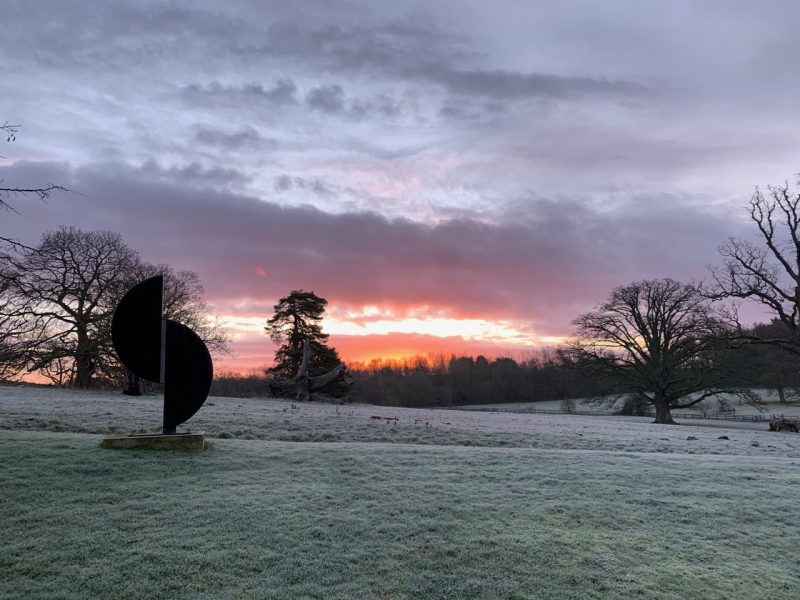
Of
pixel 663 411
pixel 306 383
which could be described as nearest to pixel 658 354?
pixel 663 411

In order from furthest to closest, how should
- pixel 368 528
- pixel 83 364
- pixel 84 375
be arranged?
pixel 84 375 < pixel 83 364 < pixel 368 528

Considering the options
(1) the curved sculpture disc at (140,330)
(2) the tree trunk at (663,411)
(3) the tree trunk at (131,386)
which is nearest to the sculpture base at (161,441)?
(1) the curved sculpture disc at (140,330)

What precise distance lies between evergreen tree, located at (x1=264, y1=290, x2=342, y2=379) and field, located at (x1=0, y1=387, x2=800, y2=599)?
3629 cm

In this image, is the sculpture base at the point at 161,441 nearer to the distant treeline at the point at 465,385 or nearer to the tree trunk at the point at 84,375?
the tree trunk at the point at 84,375

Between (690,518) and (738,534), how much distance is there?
68 centimetres

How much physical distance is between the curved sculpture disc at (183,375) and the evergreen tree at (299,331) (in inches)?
1438

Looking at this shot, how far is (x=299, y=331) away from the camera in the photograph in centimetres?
4884

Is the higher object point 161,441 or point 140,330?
point 140,330

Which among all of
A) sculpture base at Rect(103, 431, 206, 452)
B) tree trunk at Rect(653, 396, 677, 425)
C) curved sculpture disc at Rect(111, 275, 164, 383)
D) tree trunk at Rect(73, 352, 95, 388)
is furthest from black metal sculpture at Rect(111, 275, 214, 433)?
tree trunk at Rect(653, 396, 677, 425)

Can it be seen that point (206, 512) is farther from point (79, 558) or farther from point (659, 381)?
point (659, 381)

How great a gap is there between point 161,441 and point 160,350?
6.59 ft

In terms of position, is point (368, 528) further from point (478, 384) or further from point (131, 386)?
point (478, 384)

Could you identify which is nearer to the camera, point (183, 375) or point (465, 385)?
point (183, 375)

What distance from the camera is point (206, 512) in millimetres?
7180
